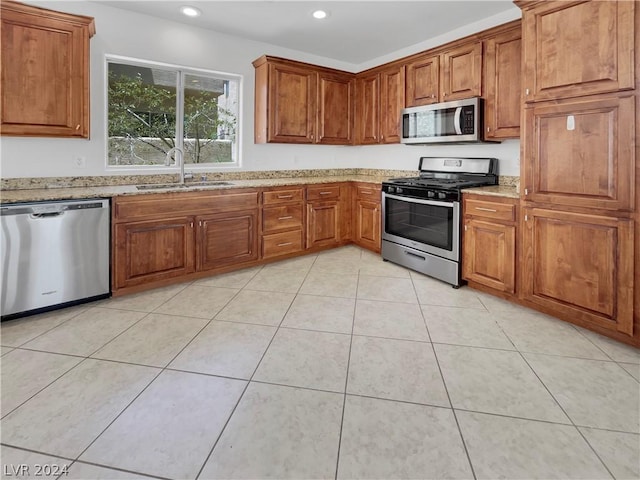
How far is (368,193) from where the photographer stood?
15.1 ft

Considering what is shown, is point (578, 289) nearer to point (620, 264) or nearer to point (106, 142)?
point (620, 264)

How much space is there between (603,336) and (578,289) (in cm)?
34

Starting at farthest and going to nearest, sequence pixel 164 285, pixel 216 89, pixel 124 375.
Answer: pixel 216 89, pixel 164 285, pixel 124 375

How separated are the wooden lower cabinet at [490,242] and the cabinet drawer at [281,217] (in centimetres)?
185

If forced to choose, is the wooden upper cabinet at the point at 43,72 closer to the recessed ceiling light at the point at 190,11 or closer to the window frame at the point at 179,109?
the window frame at the point at 179,109

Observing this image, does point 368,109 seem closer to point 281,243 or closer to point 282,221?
point 282,221

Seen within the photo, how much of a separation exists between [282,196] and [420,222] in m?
1.53

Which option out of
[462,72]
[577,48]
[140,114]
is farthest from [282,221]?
[577,48]

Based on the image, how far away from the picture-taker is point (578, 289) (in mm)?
2564

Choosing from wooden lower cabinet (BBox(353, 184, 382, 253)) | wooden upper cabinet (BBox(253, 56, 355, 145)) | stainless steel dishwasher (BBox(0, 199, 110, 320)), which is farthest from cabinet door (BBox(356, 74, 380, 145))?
stainless steel dishwasher (BBox(0, 199, 110, 320))

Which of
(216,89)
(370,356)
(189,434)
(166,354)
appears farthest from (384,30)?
(189,434)

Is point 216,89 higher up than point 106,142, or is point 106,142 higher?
point 216,89

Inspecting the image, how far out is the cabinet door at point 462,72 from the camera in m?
3.47

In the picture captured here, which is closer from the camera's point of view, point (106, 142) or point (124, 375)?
point (124, 375)
